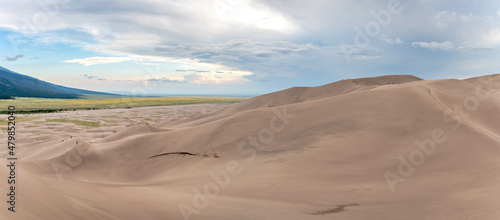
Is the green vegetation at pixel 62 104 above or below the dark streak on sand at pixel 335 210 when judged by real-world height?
above

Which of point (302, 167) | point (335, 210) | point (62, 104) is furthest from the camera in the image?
point (62, 104)

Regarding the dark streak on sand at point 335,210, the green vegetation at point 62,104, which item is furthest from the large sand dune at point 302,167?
the green vegetation at point 62,104

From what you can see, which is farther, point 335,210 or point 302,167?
point 302,167

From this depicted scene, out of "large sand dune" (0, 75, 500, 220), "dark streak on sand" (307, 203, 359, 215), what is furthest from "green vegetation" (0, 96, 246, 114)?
"dark streak on sand" (307, 203, 359, 215)

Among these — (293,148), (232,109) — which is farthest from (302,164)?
(232,109)

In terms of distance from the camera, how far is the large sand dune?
5184mm

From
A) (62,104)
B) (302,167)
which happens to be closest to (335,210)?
(302,167)

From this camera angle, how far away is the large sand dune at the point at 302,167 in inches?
204

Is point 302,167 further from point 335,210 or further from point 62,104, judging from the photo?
point 62,104

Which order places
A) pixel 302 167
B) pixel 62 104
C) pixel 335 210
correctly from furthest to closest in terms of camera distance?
pixel 62 104, pixel 302 167, pixel 335 210

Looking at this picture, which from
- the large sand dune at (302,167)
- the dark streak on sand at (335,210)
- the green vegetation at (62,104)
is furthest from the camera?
the green vegetation at (62,104)

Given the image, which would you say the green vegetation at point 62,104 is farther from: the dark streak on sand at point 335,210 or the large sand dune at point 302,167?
the dark streak on sand at point 335,210

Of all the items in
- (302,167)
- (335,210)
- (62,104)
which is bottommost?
(335,210)

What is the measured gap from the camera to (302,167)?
9.16 m
